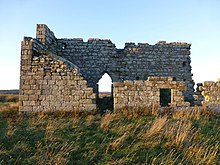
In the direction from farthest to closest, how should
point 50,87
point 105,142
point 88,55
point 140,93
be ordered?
1. point 88,55
2. point 140,93
3. point 50,87
4. point 105,142

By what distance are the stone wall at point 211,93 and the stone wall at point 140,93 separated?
5.05 ft

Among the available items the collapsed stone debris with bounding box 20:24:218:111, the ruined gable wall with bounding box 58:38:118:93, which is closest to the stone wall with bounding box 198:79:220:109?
the collapsed stone debris with bounding box 20:24:218:111

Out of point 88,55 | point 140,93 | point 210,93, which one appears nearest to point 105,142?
point 140,93

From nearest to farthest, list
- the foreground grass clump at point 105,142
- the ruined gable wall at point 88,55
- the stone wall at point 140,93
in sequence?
the foreground grass clump at point 105,142
the stone wall at point 140,93
the ruined gable wall at point 88,55

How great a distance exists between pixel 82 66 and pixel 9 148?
8.54m

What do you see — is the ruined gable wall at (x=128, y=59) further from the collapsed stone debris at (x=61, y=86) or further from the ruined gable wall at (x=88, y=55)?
the collapsed stone debris at (x=61, y=86)

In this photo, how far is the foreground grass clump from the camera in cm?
539

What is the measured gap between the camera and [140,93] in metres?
10.5

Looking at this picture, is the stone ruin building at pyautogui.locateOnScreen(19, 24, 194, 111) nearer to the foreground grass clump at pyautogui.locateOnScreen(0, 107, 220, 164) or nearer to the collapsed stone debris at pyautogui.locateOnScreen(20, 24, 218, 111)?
the collapsed stone debris at pyautogui.locateOnScreen(20, 24, 218, 111)

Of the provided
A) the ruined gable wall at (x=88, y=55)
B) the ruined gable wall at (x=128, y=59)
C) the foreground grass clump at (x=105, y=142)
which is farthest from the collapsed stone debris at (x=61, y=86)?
the ruined gable wall at (x=128, y=59)

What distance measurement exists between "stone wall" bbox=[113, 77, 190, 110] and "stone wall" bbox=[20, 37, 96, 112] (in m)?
1.23

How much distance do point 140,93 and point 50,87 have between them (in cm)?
410

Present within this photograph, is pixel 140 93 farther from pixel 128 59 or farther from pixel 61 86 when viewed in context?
pixel 128 59

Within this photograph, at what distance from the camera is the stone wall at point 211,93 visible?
11.4 m
